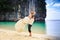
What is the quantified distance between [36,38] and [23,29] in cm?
17

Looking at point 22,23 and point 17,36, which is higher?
point 22,23

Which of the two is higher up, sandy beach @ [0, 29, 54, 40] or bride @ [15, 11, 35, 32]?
bride @ [15, 11, 35, 32]

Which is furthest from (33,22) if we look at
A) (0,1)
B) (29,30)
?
(0,1)

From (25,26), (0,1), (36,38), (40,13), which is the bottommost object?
(36,38)

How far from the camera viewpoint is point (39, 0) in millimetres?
1844

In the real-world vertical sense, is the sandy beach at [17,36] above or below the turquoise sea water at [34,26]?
below

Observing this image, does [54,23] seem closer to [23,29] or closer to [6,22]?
[23,29]

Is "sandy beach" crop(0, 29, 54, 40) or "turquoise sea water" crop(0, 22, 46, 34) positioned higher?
"turquoise sea water" crop(0, 22, 46, 34)

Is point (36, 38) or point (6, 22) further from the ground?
point (6, 22)

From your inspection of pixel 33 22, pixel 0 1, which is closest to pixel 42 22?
pixel 33 22

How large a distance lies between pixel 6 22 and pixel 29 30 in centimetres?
26

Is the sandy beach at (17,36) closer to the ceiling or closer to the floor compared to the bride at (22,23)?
closer to the floor

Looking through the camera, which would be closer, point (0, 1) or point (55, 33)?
point (55, 33)

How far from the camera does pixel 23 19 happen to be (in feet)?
6.06
